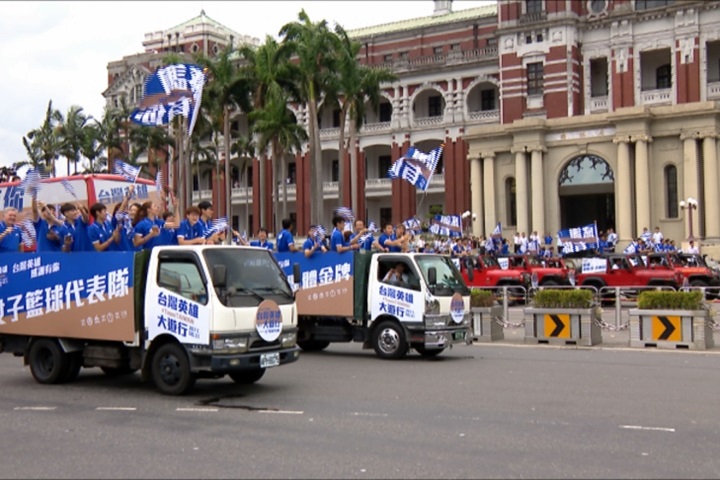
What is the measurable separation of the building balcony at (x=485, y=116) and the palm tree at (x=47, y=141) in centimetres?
3080

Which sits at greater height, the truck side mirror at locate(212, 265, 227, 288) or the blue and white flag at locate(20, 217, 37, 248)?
the blue and white flag at locate(20, 217, 37, 248)

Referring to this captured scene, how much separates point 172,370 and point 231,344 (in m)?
1.07

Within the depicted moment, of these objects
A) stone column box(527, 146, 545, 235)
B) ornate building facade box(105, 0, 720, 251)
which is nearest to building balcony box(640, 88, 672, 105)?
ornate building facade box(105, 0, 720, 251)

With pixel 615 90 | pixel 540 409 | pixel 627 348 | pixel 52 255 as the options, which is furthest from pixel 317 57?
pixel 540 409

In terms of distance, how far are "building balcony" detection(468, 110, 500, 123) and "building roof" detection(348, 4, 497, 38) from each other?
11036 millimetres

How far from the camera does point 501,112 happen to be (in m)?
56.1

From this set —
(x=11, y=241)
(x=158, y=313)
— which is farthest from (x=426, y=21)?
(x=158, y=313)

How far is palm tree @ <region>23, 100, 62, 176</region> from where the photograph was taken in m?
63.8

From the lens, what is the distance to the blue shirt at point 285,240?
16.8 m

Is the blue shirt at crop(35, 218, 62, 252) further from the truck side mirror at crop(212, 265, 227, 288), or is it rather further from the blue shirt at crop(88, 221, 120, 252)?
the truck side mirror at crop(212, 265, 227, 288)

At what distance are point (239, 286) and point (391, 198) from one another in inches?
2073

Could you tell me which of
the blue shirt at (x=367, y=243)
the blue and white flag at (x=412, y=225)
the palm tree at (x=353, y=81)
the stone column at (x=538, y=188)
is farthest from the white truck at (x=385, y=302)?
the stone column at (x=538, y=188)

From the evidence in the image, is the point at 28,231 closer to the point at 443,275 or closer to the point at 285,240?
the point at 285,240

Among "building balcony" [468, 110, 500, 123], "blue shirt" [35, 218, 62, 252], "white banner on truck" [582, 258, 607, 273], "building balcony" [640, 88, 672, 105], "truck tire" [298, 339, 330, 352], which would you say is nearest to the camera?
"blue shirt" [35, 218, 62, 252]
